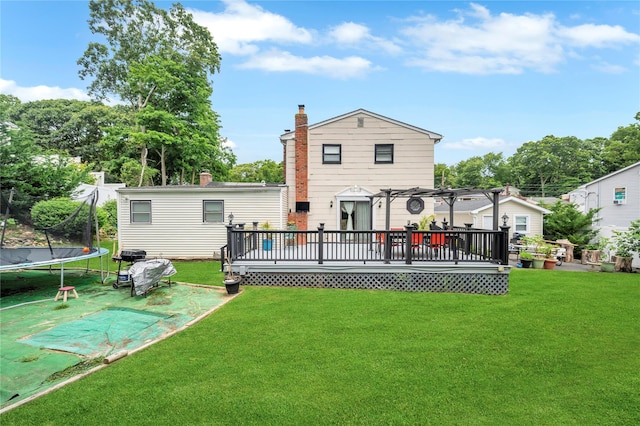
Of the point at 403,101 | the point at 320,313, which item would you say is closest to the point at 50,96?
the point at 403,101

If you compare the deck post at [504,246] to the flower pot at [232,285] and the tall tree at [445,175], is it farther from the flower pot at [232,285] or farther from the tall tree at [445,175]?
the tall tree at [445,175]

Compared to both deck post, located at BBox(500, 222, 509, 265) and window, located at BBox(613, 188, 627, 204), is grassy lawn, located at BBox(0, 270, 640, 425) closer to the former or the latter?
deck post, located at BBox(500, 222, 509, 265)

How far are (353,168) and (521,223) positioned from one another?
482 inches

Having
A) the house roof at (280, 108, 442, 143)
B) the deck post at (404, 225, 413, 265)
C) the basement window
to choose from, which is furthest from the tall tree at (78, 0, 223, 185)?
the deck post at (404, 225, 413, 265)

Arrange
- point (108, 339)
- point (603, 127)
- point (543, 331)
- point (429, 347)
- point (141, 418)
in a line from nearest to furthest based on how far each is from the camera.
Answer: point (141, 418), point (429, 347), point (108, 339), point (543, 331), point (603, 127)

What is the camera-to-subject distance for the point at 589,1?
1395 centimetres

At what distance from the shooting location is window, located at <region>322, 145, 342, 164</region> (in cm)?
1396

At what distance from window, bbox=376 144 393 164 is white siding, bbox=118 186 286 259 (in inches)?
172

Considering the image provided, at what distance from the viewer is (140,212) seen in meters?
13.5

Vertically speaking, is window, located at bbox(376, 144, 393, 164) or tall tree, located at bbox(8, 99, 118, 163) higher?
tall tree, located at bbox(8, 99, 118, 163)

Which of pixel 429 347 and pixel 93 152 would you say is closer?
pixel 429 347

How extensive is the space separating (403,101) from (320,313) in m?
19.5

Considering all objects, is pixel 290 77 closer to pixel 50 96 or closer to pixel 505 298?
pixel 505 298

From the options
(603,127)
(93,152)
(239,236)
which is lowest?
(239,236)
